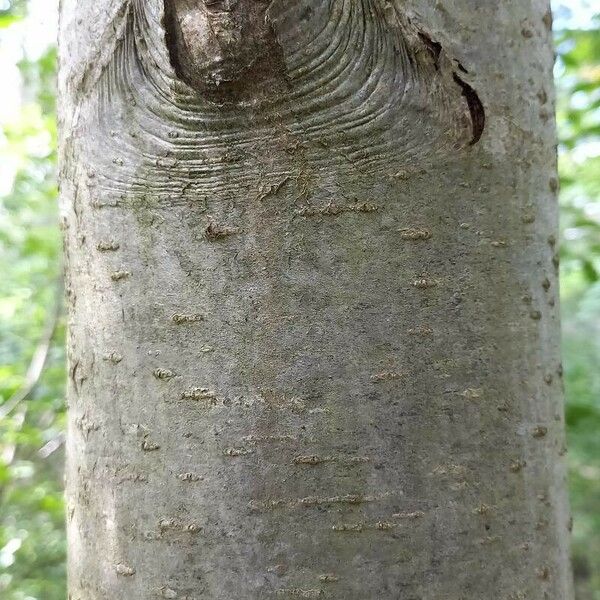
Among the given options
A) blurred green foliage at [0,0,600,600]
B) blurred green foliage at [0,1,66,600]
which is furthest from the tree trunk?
blurred green foliage at [0,1,66,600]

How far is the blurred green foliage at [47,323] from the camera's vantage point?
1893mm

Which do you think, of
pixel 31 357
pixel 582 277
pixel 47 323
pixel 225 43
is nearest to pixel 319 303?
pixel 225 43

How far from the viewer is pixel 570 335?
6.42m

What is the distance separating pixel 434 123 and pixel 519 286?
0.16 metres

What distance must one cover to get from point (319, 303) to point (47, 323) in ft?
7.95

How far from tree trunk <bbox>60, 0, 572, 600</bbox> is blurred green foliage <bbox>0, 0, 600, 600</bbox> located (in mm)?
1145

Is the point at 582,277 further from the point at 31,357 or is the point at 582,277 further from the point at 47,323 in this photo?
the point at 31,357

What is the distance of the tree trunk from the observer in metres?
0.47

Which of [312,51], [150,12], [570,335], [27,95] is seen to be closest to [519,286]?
[312,51]

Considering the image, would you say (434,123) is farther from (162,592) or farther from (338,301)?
(162,592)

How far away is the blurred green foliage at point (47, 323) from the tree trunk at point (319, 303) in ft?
3.76

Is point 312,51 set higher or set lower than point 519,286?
higher

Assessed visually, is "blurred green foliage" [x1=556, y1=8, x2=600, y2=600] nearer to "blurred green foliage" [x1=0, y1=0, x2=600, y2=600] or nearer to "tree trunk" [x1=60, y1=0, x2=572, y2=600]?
"blurred green foliage" [x1=0, y1=0, x2=600, y2=600]

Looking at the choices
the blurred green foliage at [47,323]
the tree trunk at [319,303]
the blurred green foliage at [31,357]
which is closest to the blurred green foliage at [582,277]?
the blurred green foliage at [47,323]
